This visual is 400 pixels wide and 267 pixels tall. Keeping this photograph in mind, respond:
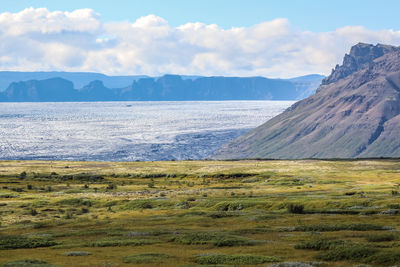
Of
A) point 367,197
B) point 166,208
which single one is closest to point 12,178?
point 166,208

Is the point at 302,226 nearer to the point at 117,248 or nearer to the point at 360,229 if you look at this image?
the point at 360,229

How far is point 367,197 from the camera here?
235ft

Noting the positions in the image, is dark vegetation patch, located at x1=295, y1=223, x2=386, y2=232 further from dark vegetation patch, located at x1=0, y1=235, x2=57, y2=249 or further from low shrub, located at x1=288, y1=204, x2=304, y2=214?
dark vegetation patch, located at x1=0, y1=235, x2=57, y2=249

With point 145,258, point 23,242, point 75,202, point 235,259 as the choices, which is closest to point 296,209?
point 235,259

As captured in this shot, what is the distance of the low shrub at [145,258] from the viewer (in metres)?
32.1

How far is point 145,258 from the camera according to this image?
3253cm

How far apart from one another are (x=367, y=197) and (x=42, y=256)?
49098mm

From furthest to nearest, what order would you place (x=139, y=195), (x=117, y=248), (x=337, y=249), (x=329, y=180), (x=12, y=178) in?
1. (x=12, y=178)
2. (x=329, y=180)
3. (x=139, y=195)
4. (x=117, y=248)
5. (x=337, y=249)

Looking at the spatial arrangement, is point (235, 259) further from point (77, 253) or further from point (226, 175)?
point (226, 175)

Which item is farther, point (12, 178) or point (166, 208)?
point (12, 178)

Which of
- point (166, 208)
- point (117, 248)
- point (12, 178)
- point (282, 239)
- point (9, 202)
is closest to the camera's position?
point (117, 248)

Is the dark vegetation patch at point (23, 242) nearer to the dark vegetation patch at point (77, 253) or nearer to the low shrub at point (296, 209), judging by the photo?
the dark vegetation patch at point (77, 253)

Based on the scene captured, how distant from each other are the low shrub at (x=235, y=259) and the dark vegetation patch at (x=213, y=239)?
6115 millimetres

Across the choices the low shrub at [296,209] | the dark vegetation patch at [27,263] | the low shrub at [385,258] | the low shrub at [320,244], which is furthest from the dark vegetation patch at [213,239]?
the low shrub at [296,209]
